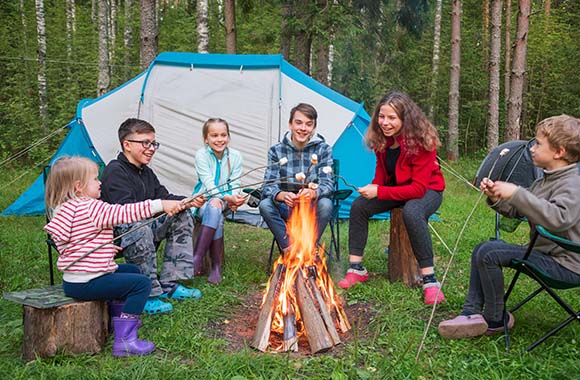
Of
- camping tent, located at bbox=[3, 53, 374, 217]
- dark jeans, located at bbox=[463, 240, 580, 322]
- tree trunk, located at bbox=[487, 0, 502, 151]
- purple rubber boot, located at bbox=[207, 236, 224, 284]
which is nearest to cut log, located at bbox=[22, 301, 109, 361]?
purple rubber boot, located at bbox=[207, 236, 224, 284]

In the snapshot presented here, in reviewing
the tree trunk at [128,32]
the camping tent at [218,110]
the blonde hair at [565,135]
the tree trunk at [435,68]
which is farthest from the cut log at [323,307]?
the tree trunk at [435,68]

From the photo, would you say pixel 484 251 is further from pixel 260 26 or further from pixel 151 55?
pixel 260 26

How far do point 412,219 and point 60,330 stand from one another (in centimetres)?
218

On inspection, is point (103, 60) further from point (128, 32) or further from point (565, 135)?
point (565, 135)

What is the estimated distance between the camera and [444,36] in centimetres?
1689

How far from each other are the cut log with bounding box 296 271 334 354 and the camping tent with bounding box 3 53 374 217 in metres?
2.98

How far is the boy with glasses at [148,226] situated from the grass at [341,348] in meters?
0.17

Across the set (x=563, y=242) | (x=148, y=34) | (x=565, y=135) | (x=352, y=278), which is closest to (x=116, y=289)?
(x=352, y=278)

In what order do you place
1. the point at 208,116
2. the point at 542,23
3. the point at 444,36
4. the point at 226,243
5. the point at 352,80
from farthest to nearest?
the point at 444,36, the point at 542,23, the point at 352,80, the point at 208,116, the point at 226,243

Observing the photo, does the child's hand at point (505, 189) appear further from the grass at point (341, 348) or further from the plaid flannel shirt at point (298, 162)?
the plaid flannel shirt at point (298, 162)

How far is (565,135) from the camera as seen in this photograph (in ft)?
8.45

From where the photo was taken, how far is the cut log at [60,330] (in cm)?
254

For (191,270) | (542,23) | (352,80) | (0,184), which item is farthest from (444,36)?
(191,270)

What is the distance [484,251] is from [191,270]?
6.07 ft
